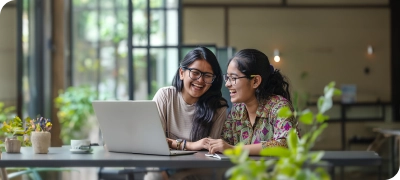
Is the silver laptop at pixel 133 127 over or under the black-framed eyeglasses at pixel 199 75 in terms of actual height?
under

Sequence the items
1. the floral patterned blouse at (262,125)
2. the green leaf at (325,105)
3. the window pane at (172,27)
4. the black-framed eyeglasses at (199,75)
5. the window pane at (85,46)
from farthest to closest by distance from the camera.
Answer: the window pane at (85,46), the window pane at (172,27), the black-framed eyeglasses at (199,75), the floral patterned blouse at (262,125), the green leaf at (325,105)

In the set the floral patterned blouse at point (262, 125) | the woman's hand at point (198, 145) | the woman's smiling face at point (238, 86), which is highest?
the woman's smiling face at point (238, 86)

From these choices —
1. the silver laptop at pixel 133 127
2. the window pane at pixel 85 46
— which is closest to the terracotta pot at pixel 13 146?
the silver laptop at pixel 133 127

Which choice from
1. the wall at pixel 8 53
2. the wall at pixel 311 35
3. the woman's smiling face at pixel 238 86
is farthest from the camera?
the wall at pixel 311 35

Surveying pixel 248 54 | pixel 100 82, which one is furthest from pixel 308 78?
pixel 248 54

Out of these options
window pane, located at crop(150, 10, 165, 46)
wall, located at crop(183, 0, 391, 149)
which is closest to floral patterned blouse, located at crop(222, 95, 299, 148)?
window pane, located at crop(150, 10, 165, 46)

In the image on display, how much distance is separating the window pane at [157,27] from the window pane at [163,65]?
3.92ft

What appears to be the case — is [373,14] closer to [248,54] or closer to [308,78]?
[308,78]

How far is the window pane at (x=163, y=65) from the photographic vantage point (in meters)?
5.88

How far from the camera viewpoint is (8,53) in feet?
21.2

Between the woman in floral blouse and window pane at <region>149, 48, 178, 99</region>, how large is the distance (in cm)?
260

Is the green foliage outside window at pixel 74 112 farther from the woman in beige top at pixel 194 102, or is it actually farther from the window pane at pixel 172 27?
the woman in beige top at pixel 194 102

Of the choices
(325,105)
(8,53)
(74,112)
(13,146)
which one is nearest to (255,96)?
(13,146)

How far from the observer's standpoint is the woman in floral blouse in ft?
9.84
